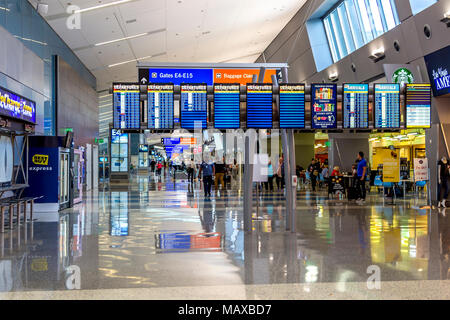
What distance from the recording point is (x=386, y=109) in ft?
36.3

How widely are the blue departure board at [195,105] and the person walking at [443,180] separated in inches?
349

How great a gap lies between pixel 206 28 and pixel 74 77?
699 cm

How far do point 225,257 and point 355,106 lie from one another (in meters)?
5.38

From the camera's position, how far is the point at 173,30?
72.4 ft

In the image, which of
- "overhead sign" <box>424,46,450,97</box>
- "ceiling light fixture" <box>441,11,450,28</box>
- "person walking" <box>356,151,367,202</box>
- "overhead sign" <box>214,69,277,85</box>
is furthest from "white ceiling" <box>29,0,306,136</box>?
"ceiling light fixture" <box>441,11,450,28</box>

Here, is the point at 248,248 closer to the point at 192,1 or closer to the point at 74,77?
the point at 192,1

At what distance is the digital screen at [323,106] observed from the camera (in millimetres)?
10609

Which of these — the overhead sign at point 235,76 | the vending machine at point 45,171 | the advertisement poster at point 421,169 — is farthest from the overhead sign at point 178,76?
the advertisement poster at point 421,169

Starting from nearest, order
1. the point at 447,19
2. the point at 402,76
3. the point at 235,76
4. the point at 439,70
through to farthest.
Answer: the point at 235,76 < the point at 447,19 < the point at 439,70 < the point at 402,76

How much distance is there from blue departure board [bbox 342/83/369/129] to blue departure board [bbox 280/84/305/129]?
1063 millimetres

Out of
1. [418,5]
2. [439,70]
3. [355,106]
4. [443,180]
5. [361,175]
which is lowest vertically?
[443,180]

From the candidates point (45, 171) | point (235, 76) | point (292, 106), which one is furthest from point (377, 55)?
point (45, 171)

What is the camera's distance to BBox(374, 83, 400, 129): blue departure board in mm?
11078

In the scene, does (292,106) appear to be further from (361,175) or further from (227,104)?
(361,175)
